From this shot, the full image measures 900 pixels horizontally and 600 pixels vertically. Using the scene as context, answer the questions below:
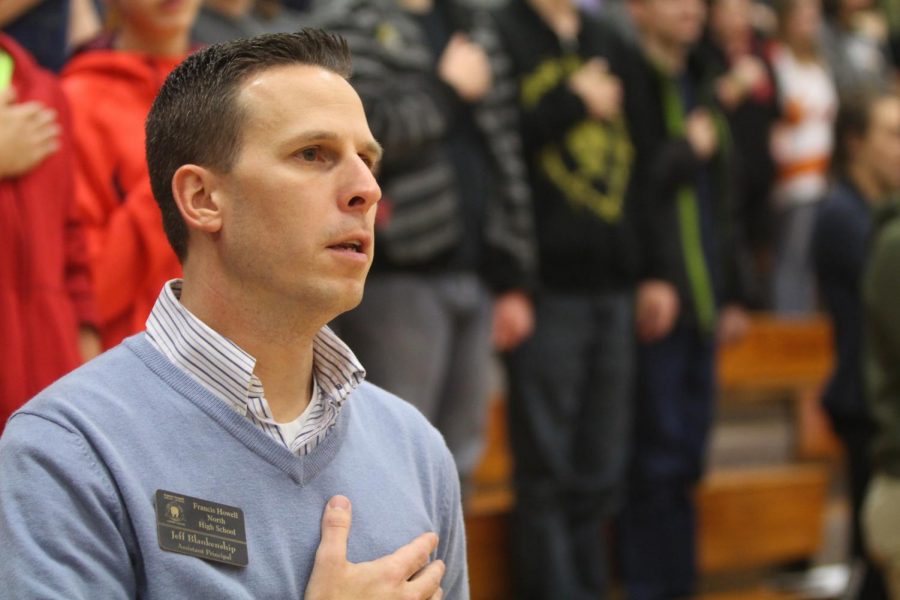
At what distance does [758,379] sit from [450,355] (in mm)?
1669

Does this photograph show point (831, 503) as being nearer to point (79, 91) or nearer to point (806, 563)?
point (806, 563)

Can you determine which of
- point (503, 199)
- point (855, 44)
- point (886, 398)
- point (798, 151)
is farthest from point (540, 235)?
point (855, 44)

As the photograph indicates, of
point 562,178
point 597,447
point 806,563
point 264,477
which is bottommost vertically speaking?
point 806,563

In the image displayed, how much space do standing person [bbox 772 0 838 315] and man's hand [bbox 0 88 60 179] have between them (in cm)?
300

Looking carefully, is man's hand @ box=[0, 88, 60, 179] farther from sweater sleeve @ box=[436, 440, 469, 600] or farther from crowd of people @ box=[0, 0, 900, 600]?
sweater sleeve @ box=[436, 440, 469, 600]

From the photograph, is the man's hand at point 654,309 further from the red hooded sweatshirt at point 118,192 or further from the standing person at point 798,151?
the red hooded sweatshirt at point 118,192

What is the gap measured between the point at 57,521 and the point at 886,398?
185 centimetres

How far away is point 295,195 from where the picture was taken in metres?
1.16

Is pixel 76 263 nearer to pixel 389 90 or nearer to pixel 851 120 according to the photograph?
pixel 389 90

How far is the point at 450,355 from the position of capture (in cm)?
275

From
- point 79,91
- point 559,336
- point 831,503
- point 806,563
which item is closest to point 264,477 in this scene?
point 79,91

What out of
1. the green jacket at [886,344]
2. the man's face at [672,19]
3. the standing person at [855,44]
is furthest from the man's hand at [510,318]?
the standing person at [855,44]

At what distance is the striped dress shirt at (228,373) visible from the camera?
1.13m

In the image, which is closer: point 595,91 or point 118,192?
point 118,192
